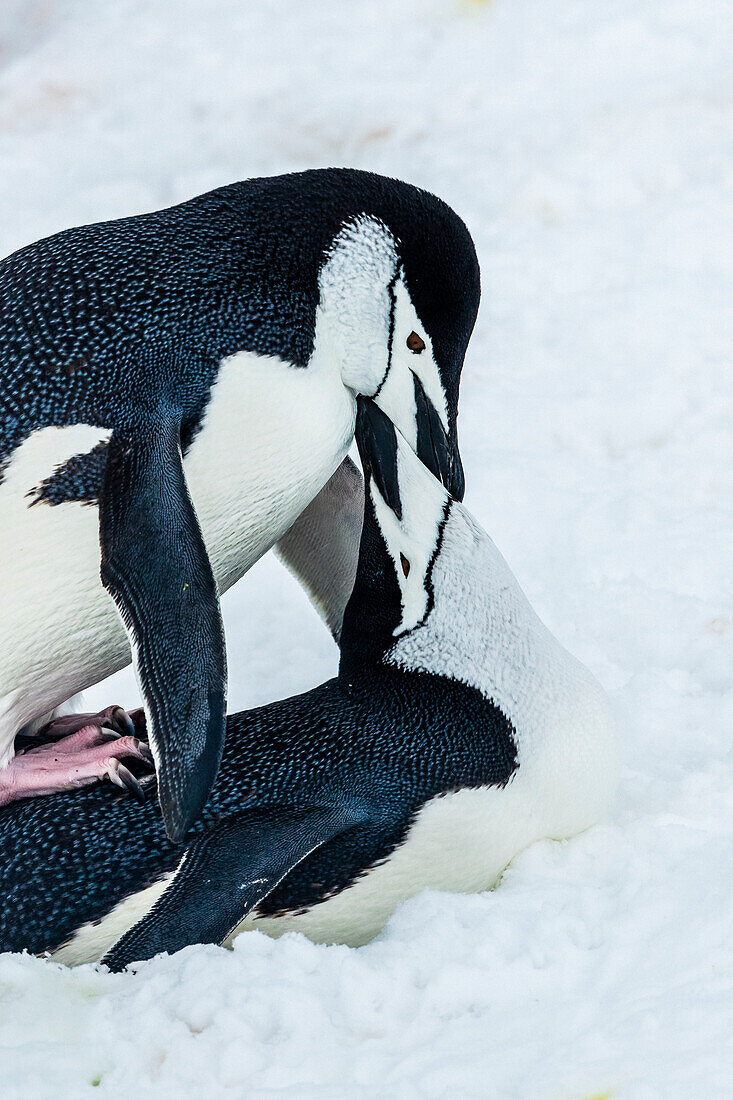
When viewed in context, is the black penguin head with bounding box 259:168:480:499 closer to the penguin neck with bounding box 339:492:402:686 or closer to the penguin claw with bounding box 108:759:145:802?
the penguin neck with bounding box 339:492:402:686

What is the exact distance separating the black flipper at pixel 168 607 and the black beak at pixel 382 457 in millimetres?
276

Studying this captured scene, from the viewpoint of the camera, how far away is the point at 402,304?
1.50 m

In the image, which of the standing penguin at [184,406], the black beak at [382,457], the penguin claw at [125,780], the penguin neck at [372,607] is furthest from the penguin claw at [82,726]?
the black beak at [382,457]

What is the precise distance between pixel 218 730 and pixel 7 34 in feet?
10.0

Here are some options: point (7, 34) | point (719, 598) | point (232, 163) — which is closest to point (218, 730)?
point (719, 598)

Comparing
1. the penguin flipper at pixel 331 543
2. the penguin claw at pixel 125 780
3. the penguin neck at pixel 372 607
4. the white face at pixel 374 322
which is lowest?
the penguin claw at pixel 125 780

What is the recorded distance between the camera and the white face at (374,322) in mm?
1449

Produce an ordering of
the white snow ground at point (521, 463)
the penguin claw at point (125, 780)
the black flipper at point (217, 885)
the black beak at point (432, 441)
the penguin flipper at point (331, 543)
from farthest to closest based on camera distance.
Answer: the penguin flipper at point (331, 543), the black beak at point (432, 441), the penguin claw at point (125, 780), the black flipper at point (217, 885), the white snow ground at point (521, 463)

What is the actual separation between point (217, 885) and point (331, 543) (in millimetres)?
588

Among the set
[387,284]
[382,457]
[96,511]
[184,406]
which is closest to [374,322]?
[387,284]

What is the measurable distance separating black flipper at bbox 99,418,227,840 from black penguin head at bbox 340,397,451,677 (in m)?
0.29

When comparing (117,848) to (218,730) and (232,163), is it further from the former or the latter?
(232,163)

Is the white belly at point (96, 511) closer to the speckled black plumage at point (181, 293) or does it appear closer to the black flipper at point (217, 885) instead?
the speckled black plumage at point (181, 293)

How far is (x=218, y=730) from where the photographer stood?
118 cm
